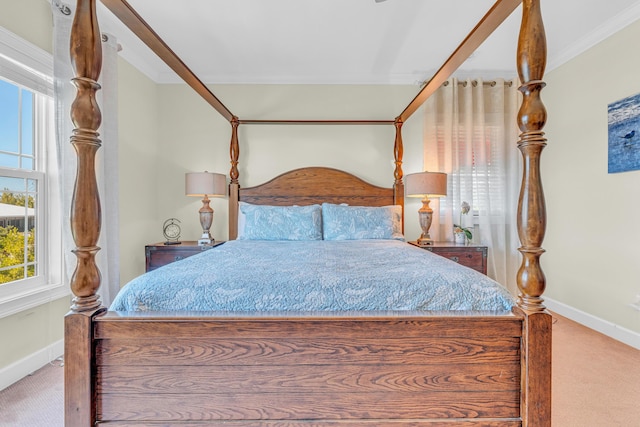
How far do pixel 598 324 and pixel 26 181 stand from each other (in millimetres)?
4789

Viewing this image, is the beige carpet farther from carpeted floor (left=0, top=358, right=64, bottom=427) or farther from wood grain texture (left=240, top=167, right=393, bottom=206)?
carpeted floor (left=0, top=358, right=64, bottom=427)

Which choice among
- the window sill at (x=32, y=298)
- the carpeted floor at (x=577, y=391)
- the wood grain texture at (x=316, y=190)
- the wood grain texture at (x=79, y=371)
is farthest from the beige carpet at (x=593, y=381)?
the window sill at (x=32, y=298)

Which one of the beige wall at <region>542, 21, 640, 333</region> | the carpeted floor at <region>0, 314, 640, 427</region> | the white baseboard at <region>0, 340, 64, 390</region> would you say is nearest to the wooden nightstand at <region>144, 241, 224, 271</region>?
the white baseboard at <region>0, 340, 64, 390</region>

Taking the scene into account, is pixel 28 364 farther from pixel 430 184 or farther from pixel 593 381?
pixel 593 381

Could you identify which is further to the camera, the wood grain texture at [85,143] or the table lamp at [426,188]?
the table lamp at [426,188]

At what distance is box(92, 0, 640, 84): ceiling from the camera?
8.33 feet

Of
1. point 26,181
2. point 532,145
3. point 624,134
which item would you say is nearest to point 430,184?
point 624,134

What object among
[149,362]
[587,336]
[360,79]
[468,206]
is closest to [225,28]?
[360,79]

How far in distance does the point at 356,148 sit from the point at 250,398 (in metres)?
2.98

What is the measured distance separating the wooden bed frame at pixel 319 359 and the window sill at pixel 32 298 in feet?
4.19

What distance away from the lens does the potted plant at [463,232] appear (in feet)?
11.2

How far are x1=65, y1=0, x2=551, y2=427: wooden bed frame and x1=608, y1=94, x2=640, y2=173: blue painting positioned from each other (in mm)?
2145

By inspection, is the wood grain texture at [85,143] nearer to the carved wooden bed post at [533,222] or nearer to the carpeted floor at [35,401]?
the carpeted floor at [35,401]

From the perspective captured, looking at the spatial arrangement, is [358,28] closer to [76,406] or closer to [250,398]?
[250,398]
